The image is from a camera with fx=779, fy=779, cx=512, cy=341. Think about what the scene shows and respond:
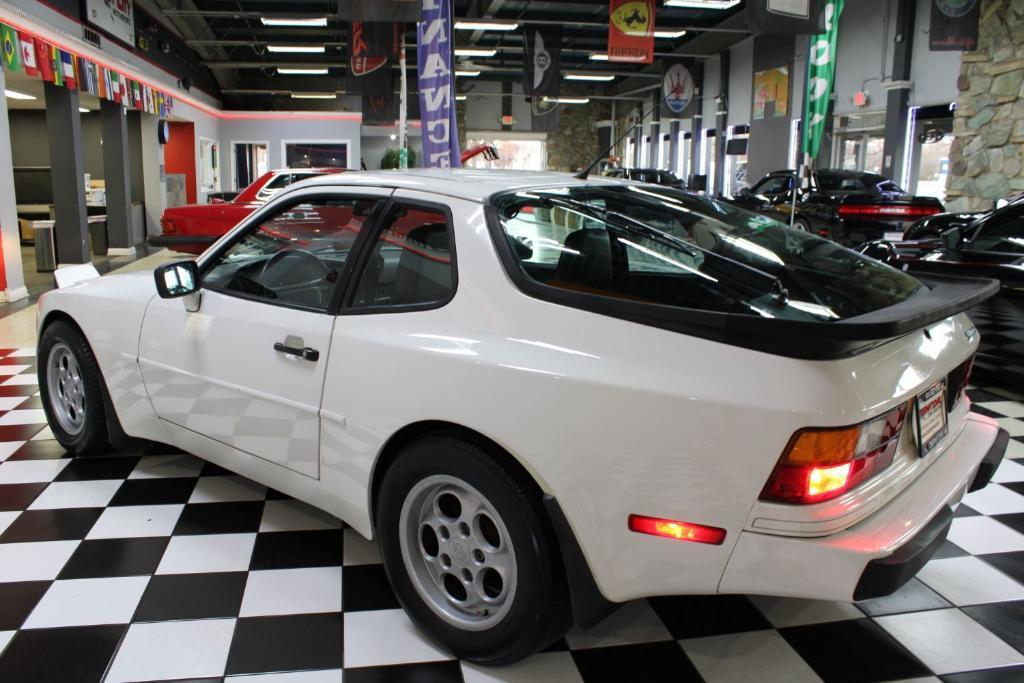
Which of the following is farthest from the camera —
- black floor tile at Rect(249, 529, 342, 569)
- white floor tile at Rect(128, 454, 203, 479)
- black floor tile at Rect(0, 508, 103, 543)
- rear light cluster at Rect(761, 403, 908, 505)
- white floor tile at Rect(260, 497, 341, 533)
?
white floor tile at Rect(128, 454, 203, 479)

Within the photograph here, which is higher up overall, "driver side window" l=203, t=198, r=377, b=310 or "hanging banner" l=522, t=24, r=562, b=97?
"hanging banner" l=522, t=24, r=562, b=97

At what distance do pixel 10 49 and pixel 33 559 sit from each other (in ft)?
25.8

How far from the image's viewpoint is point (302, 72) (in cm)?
2536

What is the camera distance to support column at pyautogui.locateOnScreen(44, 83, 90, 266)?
405 inches

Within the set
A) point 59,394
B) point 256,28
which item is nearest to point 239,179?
point 256,28

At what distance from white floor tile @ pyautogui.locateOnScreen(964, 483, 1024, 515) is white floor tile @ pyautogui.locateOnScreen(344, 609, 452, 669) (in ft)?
7.51

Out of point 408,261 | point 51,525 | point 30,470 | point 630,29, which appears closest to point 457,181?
point 408,261

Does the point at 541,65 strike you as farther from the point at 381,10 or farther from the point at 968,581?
the point at 968,581

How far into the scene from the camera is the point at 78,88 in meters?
10.7

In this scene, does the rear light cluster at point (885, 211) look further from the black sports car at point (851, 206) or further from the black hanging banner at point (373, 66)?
the black hanging banner at point (373, 66)

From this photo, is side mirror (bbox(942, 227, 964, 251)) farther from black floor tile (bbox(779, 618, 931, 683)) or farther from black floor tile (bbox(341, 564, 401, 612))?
black floor tile (bbox(341, 564, 401, 612))

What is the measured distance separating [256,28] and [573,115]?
13999 millimetres

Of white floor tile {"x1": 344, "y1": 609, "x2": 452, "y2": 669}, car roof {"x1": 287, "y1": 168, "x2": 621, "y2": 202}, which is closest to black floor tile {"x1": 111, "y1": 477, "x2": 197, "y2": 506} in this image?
white floor tile {"x1": 344, "y1": 609, "x2": 452, "y2": 669}

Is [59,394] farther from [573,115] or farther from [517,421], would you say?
[573,115]
